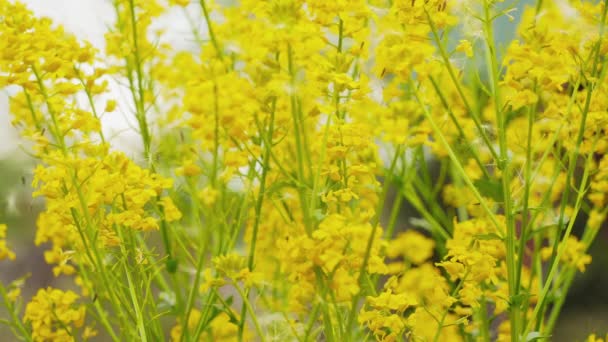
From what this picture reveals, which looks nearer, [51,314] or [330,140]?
[330,140]

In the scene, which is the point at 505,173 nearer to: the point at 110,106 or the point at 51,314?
the point at 110,106

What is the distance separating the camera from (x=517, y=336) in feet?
5.68

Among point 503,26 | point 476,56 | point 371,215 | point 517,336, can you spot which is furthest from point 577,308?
point 371,215

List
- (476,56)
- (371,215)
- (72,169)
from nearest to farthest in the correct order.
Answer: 1. (371,215)
2. (72,169)
3. (476,56)

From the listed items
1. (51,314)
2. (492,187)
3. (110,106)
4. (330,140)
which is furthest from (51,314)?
(492,187)

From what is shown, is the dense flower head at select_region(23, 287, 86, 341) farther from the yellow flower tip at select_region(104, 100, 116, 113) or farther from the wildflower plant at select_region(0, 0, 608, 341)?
the yellow flower tip at select_region(104, 100, 116, 113)

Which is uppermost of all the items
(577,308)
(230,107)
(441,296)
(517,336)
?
(230,107)

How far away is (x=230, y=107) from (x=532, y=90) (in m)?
0.66

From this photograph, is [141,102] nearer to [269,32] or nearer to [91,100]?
[91,100]

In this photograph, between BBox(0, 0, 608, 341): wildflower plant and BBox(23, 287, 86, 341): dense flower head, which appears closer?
BBox(0, 0, 608, 341): wildflower plant

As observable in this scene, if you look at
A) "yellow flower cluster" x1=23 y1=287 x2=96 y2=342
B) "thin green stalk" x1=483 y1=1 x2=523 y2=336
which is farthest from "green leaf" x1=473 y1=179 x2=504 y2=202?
"yellow flower cluster" x1=23 y1=287 x2=96 y2=342

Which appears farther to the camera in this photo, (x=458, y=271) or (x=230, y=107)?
(x=458, y=271)

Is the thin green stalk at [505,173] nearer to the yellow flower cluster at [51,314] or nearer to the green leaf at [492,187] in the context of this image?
the green leaf at [492,187]

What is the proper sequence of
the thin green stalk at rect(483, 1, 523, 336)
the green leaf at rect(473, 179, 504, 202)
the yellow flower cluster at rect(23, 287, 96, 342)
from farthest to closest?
the yellow flower cluster at rect(23, 287, 96, 342) → the green leaf at rect(473, 179, 504, 202) → the thin green stalk at rect(483, 1, 523, 336)
